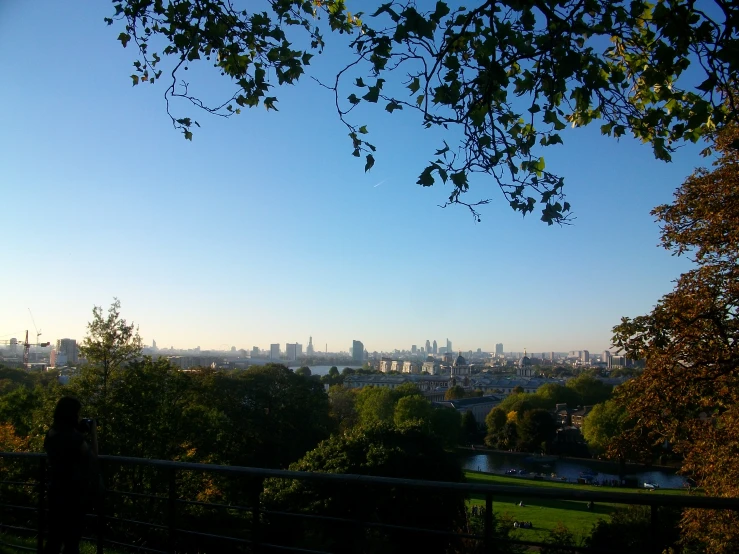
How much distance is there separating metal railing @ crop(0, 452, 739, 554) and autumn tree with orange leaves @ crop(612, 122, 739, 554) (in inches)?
118

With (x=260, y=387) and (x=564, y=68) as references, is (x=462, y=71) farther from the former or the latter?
(x=260, y=387)

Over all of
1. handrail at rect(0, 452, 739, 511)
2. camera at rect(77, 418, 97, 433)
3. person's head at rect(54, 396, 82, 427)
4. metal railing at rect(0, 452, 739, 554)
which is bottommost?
metal railing at rect(0, 452, 739, 554)

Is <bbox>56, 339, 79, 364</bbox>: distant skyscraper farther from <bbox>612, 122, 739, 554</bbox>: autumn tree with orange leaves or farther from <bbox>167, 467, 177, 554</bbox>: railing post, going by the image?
<bbox>167, 467, 177, 554</bbox>: railing post

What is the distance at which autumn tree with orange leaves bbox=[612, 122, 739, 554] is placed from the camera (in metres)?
8.17

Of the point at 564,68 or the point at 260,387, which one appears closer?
the point at 564,68

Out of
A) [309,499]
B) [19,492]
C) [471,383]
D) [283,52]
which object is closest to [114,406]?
[19,492]

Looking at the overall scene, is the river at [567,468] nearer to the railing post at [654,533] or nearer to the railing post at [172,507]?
the railing post at [172,507]

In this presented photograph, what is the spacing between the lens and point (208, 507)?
8.47 meters

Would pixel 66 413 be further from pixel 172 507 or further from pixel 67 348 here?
pixel 67 348

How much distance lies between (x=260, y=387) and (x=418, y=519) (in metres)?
16.5

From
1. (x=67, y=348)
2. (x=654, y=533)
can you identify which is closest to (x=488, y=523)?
(x=654, y=533)

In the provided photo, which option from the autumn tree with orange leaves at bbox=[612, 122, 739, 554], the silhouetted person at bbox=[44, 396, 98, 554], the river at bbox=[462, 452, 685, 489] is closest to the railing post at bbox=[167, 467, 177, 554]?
the silhouetted person at bbox=[44, 396, 98, 554]

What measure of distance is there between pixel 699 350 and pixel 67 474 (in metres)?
8.42

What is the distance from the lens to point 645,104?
4.95 meters
